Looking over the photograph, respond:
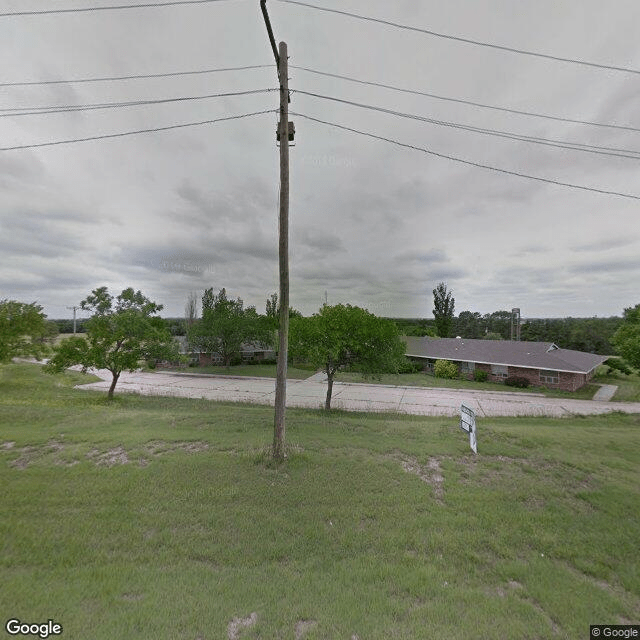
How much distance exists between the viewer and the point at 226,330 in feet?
125

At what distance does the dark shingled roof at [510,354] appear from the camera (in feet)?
92.5

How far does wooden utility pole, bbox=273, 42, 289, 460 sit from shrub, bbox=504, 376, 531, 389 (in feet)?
98.4

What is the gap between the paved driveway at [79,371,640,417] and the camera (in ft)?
64.7

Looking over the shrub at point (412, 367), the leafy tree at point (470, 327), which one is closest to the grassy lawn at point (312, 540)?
the shrub at point (412, 367)

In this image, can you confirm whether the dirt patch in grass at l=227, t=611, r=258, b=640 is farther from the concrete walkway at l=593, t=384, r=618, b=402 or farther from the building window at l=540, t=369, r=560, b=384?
the building window at l=540, t=369, r=560, b=384

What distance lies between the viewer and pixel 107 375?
34.8 metres

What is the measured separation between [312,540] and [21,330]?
17914 millimetres

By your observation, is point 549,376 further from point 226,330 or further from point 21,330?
point 21,330

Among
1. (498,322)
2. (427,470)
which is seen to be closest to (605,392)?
(427,470)

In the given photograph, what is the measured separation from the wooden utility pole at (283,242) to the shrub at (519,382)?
30.0 m

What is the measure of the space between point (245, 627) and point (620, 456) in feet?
33.1

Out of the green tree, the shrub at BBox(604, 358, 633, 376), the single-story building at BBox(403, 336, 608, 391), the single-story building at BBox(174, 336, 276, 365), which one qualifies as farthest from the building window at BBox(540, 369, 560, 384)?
the single-story building at BBox(174, 336, 276, 365)

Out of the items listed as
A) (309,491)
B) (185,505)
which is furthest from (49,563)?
(309,491)

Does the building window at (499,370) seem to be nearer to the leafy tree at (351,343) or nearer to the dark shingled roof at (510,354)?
the dark shingled roof at (510,354)
